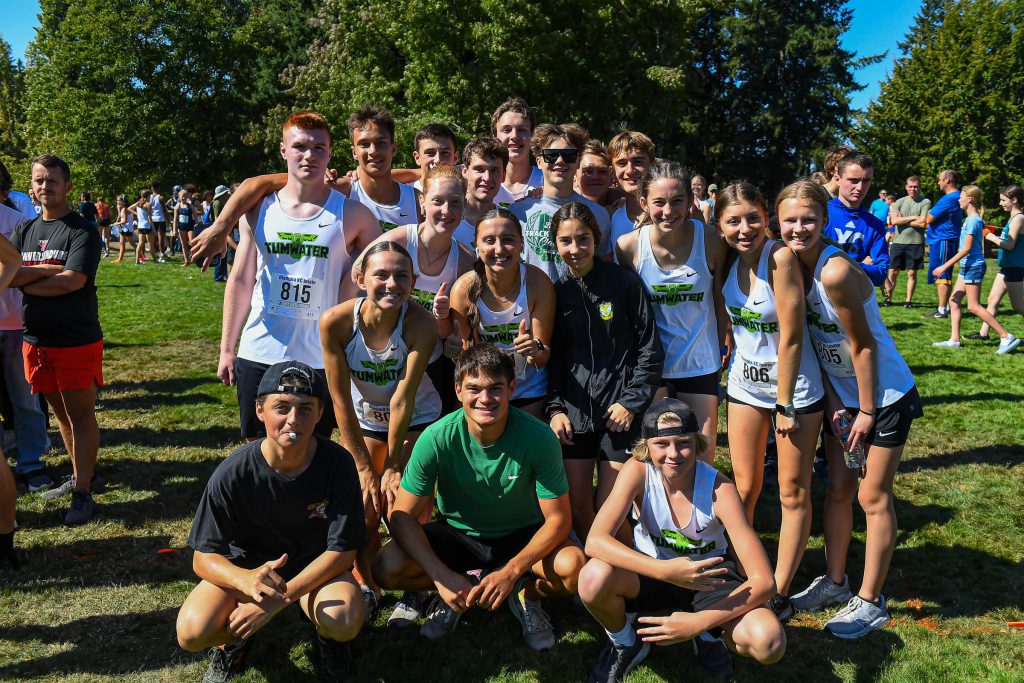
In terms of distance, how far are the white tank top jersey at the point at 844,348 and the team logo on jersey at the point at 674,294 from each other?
0.57 m

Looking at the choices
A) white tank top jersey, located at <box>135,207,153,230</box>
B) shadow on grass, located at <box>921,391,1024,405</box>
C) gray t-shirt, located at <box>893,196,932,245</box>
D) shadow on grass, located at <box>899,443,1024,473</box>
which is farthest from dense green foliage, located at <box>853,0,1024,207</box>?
white tank top jersey, located at <box>135,207,153,230</box>

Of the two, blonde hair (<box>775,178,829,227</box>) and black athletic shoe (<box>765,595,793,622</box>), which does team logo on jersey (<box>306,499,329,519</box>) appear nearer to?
black athletic shoe (<box>765,595,793,622</box>)

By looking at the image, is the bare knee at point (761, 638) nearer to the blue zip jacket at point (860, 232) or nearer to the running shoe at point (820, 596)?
the running shoe at point (820, 596)

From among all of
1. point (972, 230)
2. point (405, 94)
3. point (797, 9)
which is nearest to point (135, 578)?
point (972, 230)

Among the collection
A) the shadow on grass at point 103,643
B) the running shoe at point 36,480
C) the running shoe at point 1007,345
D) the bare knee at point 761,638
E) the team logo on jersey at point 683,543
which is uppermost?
the running shoe at point 1007,345

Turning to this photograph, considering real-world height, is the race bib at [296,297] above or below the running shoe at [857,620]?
above

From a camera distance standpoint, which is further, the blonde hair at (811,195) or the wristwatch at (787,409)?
the wristwatch at (787,409)

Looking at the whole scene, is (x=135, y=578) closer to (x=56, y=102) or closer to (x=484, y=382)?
(x=484, y=382)

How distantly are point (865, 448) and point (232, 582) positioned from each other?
301cm

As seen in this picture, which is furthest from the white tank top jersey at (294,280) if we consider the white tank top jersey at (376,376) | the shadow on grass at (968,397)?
the shadow on grass at (968,397)

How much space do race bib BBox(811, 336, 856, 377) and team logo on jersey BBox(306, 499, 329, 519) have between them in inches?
98.5

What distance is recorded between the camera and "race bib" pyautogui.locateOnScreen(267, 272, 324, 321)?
4.17m

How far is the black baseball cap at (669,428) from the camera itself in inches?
135

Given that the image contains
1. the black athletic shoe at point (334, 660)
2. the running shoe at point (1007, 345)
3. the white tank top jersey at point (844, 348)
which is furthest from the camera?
the running shoe at point (1007, 345)
